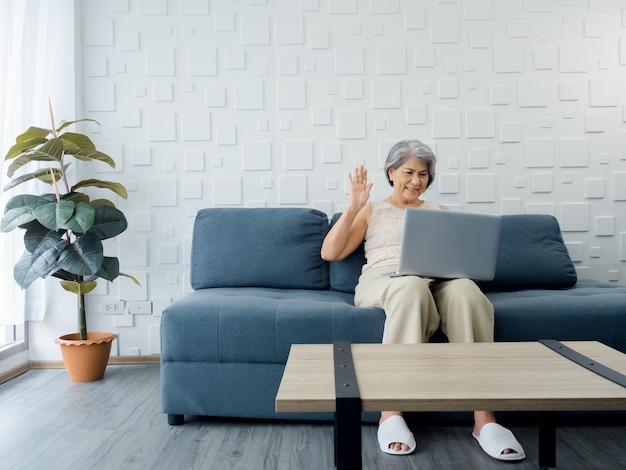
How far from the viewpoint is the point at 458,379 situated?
1213 millimetres

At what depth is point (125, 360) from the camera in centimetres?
312

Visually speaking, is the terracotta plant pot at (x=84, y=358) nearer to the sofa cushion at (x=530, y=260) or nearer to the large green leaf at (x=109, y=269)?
the large green leaf at (x=109, y=269)

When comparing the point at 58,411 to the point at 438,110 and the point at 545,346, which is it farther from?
the point at 438,110

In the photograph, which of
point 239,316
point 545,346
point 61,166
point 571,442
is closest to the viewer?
point 545,346

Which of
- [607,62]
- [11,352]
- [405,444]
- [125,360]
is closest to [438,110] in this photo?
[607,62]

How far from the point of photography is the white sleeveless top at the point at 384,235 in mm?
2432

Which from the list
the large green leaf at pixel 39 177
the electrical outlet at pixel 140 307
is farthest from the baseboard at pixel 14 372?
the large green leaf at pixel 39 177

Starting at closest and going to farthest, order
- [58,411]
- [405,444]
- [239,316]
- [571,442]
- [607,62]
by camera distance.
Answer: [405,444] < [571,442] < [239,316] < [58,411] < [607,62]

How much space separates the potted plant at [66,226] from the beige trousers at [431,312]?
149 centimetres

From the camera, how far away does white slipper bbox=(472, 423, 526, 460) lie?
68.1 inches

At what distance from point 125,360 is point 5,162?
1236 mm

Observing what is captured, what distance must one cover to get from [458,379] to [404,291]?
77 cm

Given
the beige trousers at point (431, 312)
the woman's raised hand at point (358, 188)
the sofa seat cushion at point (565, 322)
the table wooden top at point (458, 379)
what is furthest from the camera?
the woman's raised hand at point (358, 188)

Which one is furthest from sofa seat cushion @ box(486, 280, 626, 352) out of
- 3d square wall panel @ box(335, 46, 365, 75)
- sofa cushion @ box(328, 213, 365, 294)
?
3d square wall panel @ box(335, 46, 365, 75)
